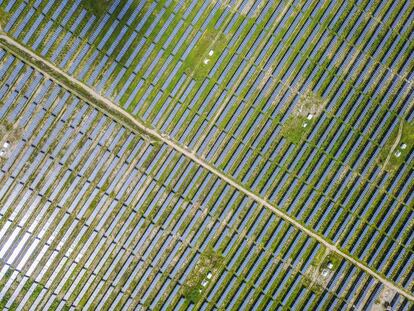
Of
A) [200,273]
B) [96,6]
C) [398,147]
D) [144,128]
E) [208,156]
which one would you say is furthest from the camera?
[398,147]

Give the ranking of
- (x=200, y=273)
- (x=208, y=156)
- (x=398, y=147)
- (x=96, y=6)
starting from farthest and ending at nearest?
(x=398, y=147) → (x=208, y=156) → (x=200, y=273) → (x=96, y=6)

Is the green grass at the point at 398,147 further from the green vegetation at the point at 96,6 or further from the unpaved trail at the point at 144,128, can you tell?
the green vegetation at the point at 96,6

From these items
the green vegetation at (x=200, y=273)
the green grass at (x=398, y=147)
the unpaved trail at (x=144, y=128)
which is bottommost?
the green vegetation at (x=200, y=273)

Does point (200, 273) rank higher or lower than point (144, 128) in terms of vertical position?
lower

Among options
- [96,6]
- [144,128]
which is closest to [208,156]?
[144,128]

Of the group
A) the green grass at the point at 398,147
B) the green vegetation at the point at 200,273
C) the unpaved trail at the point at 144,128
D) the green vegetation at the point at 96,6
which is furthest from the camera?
the green grass at the point at 398,147

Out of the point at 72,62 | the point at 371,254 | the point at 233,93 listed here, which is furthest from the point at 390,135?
the point at 72,62

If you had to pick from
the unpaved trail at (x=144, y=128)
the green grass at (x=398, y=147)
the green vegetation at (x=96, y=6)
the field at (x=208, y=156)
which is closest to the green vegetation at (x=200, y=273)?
the field at (x=208, y=156)

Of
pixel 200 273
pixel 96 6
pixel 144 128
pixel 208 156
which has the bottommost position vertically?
pixel 200 273

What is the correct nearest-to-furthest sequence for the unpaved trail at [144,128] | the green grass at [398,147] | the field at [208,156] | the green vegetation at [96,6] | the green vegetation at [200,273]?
the unpaved trail at [144,128]
the field at [208,156]
the green vegetation at [96,6]
the green vegetation at [200,273]
the green grass at [398,147]

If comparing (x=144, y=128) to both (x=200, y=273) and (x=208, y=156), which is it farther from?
(x=200, y=273)

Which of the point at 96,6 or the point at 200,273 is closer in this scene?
the point at 96,6
